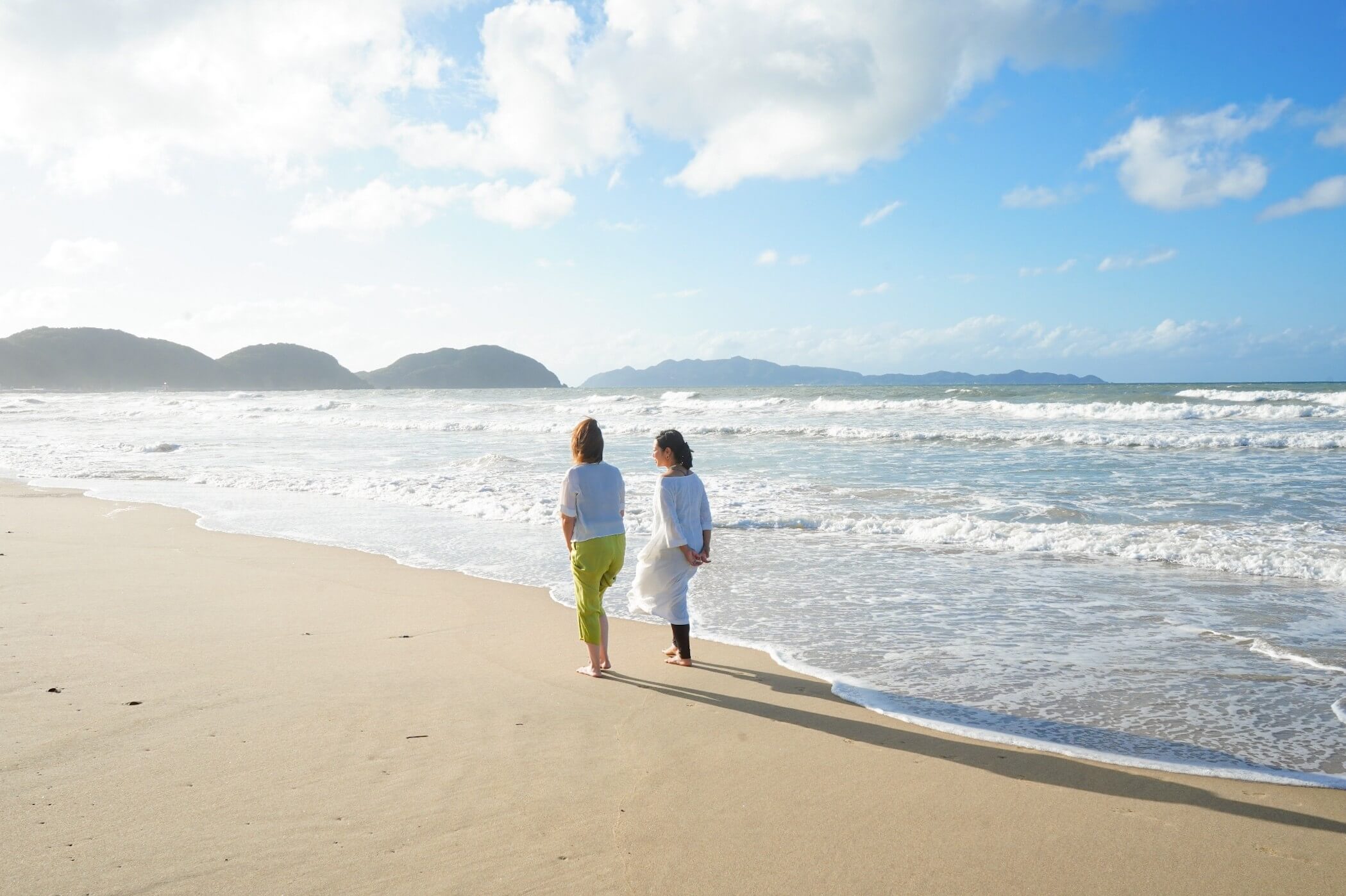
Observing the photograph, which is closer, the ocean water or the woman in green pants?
the ocean water

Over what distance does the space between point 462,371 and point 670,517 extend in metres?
168

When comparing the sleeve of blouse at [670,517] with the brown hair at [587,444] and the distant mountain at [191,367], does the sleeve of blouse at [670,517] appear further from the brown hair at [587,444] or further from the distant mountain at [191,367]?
the distant mountain at [191,367]

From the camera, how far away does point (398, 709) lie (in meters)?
4.30

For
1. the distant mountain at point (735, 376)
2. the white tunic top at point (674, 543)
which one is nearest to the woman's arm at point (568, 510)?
the white tunic top at point (674, 543)

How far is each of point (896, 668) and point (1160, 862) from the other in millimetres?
2377

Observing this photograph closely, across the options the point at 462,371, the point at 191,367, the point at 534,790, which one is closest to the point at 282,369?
the point at 191,367

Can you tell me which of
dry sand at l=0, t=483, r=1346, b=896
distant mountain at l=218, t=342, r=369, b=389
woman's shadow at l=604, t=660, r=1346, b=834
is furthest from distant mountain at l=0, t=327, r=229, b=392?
woman's shadow at l=604, t=660, r=1346, b=834

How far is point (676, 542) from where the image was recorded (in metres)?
5.44

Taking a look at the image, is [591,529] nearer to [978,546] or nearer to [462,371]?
[978,546]

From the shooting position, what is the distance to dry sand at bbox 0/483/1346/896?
2.77 m

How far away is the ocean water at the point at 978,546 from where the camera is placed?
4602 millimetres

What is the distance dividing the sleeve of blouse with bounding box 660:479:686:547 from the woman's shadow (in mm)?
898

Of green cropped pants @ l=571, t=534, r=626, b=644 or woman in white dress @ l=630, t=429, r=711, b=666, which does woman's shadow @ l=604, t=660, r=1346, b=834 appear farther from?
woman in white dress @ l=630, t=429, r=711, b=666

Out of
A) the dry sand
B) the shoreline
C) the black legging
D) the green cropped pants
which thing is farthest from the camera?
the black legging
